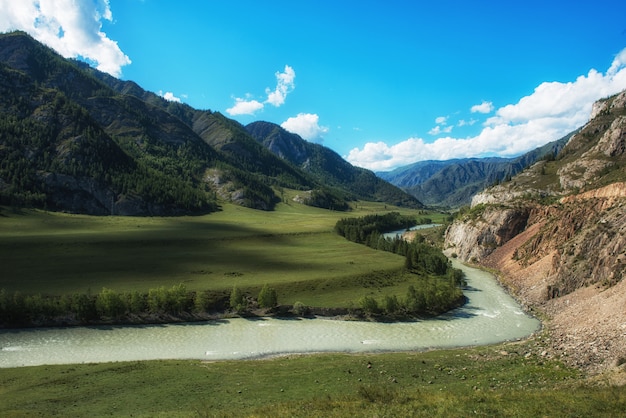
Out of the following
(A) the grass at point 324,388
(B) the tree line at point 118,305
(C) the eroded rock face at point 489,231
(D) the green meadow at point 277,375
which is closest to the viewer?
(A) the grass at point 324,388

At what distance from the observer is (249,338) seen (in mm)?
66438

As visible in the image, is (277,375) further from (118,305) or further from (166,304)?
(118,305)

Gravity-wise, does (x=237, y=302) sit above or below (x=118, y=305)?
below

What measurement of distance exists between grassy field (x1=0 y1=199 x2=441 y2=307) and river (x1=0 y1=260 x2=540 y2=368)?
1306 cm

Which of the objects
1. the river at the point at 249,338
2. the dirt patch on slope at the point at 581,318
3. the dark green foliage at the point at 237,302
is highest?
the dirt patch on slope at the point at 581,318

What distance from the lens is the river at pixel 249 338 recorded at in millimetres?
57938

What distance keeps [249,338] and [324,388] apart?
2958cm

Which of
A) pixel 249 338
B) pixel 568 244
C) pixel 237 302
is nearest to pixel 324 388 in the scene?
pixel 249 338

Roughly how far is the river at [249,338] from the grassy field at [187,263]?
1306 cm

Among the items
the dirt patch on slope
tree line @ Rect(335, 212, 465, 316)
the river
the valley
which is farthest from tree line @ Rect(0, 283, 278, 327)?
the dirt patch on slope

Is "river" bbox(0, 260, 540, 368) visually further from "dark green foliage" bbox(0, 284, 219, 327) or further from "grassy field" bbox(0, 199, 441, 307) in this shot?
"grassy field" bbox(0, 199, 441, 307)

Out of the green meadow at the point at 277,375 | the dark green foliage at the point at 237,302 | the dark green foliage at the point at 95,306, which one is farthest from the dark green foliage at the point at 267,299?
the dark green foliage at the point at 95,306

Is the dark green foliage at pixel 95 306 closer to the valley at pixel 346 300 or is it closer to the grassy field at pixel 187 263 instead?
the valley at pixel 346 300

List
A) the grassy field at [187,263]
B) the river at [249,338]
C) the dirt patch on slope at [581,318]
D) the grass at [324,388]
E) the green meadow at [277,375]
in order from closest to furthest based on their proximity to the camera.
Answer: the grass at [324,388] < the green meadow at [277,375] < the dirt patch on slope at [581,318] < the river at [249,338] < the grassy field at [187,263]
